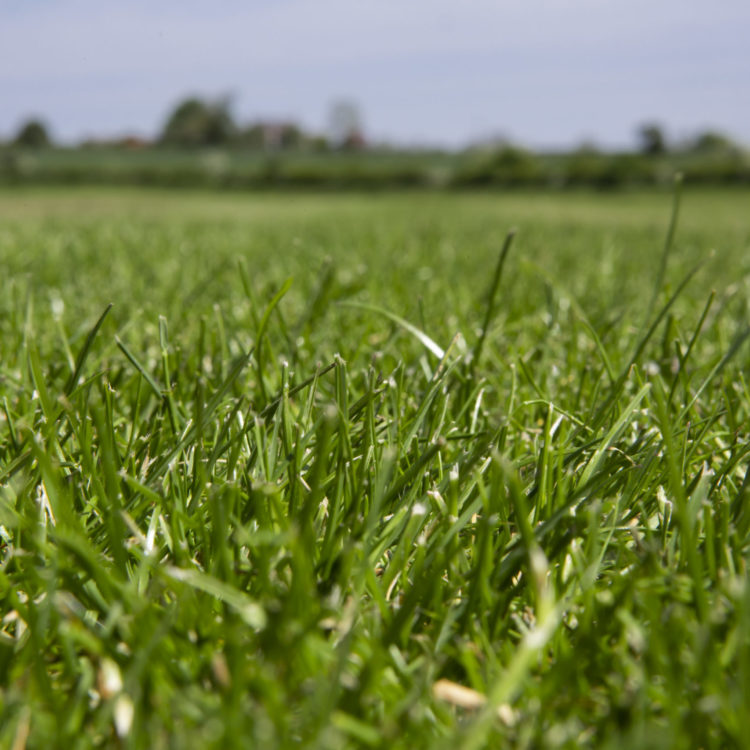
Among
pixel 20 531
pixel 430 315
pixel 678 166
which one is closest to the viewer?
pixel 20 531

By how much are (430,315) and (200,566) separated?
3.60 ft

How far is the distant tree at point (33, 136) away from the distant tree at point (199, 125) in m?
7.85

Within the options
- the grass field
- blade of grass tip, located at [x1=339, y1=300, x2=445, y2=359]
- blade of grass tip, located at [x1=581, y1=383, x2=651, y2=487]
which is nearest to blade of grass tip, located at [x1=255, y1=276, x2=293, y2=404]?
the grass field

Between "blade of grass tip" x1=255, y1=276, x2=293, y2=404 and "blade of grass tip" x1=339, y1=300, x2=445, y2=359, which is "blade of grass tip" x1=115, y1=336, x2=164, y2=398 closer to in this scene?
"blade of grass tip" x1=255, y1=276, x2=293, y2=404

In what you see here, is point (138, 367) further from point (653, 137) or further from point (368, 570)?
point (653, 137)

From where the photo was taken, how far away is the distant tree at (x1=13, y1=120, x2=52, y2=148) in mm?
47812

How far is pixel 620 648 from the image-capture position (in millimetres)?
502

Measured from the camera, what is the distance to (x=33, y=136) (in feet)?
159

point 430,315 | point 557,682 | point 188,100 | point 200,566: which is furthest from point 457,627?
point 188,100

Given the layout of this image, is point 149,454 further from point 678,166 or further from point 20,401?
point 678,166

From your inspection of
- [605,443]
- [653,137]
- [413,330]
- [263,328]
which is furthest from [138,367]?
[653,137]

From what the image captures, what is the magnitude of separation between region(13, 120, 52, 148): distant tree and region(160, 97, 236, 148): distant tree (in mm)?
7846

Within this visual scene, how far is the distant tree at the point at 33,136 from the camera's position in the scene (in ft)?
157

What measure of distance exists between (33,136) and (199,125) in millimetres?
14191
